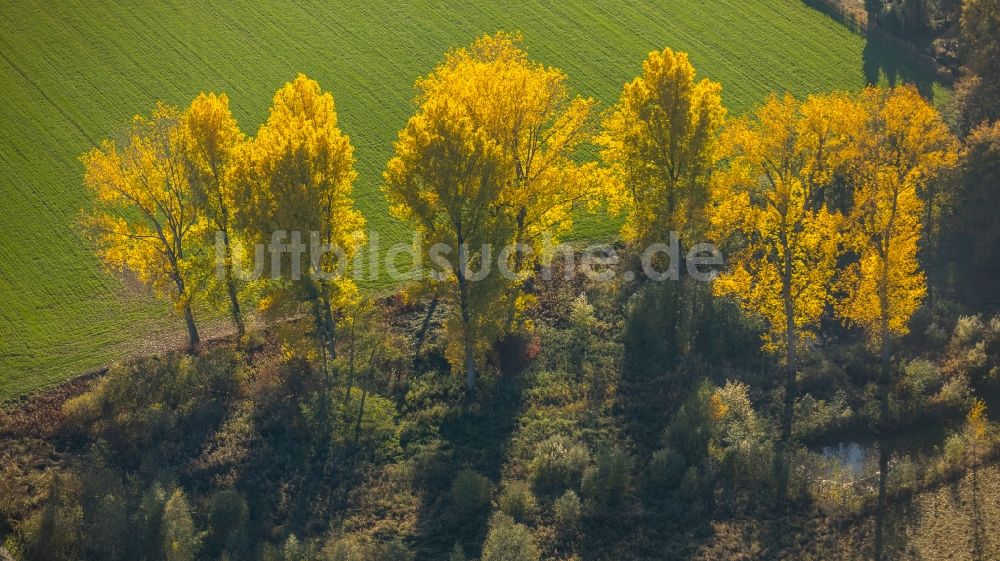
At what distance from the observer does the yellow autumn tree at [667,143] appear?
40562 mm

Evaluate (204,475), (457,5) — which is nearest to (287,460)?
(204,475)

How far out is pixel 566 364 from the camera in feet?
132

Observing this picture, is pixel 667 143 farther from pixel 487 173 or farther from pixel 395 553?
pixel 395 553

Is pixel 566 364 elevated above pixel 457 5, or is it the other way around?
pixel 457 5

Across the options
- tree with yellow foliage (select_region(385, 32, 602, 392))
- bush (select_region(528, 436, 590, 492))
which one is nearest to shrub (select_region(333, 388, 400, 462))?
tree with yellow foliage (select_region(385, 32, 602, 392))

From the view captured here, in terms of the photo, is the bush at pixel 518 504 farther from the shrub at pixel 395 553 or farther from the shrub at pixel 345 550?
the shrub at pixel 345 550

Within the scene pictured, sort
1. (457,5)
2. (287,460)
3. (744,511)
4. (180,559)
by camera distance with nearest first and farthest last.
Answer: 1. (180,559)
2. (744,511)
3. (287,460)
4. (457,5)

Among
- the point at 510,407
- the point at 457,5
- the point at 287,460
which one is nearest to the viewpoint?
the point at 287,460

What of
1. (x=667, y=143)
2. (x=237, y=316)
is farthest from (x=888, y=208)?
(x=237, y=316)

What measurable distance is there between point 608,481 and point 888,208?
1606cm

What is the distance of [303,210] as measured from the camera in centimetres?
3588

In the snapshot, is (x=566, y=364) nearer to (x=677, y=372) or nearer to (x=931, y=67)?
(x=677, y=372)

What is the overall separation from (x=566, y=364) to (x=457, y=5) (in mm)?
33945

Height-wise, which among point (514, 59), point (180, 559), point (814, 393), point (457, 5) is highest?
point (457, 5)
